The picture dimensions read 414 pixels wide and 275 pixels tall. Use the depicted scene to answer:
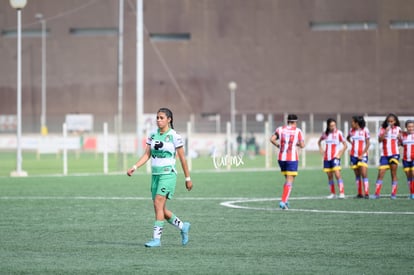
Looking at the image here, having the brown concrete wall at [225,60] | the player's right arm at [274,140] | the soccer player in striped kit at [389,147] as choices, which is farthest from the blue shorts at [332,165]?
the brown concrete wall at [225,60]

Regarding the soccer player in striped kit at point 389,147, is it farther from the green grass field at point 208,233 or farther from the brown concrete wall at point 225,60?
the brown concrete wall at point 225,60

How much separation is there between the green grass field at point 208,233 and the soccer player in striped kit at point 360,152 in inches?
29.3

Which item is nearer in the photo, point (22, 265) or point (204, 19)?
point (22, 265)

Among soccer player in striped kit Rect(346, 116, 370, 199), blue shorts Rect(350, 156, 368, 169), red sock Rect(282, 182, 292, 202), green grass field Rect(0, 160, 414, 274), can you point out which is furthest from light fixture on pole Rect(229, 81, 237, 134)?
red sock Rect(282, 182, 292, 202)

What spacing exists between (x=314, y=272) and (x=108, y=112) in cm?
6965

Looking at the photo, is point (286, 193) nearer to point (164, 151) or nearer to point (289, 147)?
point (289, 147)

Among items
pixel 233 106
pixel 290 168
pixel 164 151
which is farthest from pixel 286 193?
pixel 233 106

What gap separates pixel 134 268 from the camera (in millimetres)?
12766

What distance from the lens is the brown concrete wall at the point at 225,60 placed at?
75438 mm

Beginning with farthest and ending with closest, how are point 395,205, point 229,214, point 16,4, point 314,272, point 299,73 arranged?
point 299,73, point 16,4, point 395,205, point 229,214, point 314,272

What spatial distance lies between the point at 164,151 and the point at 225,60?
63.6 metres

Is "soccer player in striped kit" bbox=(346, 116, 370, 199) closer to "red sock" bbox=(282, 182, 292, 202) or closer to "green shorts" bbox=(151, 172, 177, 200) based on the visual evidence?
"red sock" bbox=(282, 182, 292, 202)

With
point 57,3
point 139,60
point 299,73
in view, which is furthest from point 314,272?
point 57,3

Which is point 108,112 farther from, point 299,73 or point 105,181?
point 105,181
